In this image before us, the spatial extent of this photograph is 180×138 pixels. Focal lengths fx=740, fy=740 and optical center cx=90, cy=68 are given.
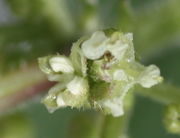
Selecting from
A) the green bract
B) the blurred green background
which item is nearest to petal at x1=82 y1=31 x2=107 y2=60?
the green bract

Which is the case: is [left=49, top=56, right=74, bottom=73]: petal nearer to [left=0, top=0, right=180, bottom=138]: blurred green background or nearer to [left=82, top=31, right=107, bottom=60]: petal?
[left=82, top=31, right=107, bottom=60]: petal

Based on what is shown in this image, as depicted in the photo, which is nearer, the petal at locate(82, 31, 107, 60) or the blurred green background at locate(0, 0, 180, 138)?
the petal at locate(82, 31, 107, 60)

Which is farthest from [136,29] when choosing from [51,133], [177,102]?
[51,133]

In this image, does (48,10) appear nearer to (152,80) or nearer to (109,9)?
(109,9)

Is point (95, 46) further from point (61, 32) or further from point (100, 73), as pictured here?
point (61, 32)

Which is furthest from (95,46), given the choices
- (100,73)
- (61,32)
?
(61,32)

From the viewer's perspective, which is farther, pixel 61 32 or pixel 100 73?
pixel 61 32

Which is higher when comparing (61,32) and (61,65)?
(61,32)

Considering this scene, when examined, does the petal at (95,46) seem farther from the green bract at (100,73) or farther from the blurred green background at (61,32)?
the blurred green background at (61,32)

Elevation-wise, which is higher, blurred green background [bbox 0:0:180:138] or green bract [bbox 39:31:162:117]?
blurred green background [bbox 0:0:180:138]
